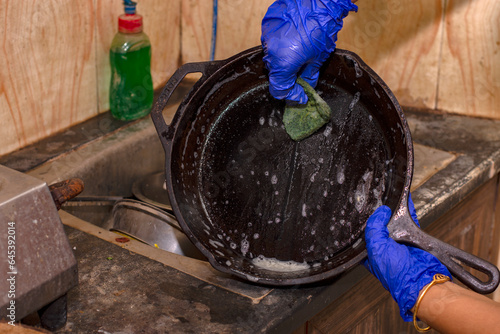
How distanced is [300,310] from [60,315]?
1.45 ft

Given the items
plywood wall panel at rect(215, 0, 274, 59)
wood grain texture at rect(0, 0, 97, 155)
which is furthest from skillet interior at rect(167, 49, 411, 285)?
plywood wall panel at rect(215, 0, 274, 59)

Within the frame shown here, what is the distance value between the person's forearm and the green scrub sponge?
0.44m

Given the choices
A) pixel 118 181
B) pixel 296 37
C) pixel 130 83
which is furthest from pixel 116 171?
pixel 296 37

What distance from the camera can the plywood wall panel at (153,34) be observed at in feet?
6.16

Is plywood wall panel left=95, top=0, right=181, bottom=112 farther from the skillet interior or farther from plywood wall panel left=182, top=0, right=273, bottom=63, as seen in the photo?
the skillet interior

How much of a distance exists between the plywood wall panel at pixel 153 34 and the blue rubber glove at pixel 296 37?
0.78 meters

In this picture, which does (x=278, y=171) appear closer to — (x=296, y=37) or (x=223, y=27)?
(x=296, y=37)

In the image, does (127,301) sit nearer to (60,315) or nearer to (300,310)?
(60,315)

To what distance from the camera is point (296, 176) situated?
1.40 m

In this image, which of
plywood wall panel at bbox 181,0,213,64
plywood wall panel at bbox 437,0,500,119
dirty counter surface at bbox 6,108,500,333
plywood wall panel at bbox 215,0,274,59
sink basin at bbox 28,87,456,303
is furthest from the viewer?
plywood wall panel at bbox 181,0,213,64

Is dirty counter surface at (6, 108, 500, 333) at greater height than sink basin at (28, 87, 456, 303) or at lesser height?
greater

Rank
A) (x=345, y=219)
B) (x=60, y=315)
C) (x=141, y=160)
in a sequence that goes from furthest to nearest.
Result: (x=141, y=160)
(x=345, y=219)
(x=60, y=315)

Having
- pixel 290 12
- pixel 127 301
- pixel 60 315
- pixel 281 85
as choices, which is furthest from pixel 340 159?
pixel 60 315

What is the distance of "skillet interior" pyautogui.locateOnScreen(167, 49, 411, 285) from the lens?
124cm
